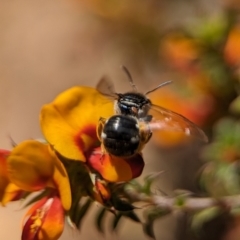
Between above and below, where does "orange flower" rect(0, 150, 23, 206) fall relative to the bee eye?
below

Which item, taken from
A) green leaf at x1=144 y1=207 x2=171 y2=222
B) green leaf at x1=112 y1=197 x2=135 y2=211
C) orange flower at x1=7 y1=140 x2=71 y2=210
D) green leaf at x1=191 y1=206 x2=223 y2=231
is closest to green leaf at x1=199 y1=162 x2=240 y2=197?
green leaf at x1=191 y1=206 x2=223 y2=231

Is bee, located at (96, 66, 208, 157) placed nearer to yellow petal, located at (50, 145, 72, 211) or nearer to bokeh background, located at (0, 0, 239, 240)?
yellow petal, located at (50, 145, 72, 211)

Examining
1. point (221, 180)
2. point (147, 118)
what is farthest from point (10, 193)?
point (221, 180)

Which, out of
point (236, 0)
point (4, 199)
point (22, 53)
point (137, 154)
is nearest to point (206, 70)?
point (236, 0)

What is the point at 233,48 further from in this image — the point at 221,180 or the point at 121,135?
the point at 121,135

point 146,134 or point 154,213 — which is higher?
point 146,134

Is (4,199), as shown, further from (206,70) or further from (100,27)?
(100,27)
